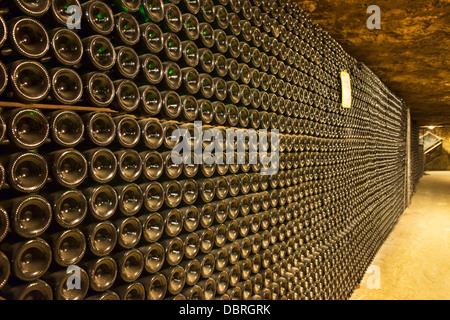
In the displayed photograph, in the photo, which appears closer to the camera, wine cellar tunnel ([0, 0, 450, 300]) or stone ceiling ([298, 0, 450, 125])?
wine cellar tunnel ([0, 0, 450, 300])

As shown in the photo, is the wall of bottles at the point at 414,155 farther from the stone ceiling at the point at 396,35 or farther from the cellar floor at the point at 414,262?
the stone ceiling at the point at 396,35

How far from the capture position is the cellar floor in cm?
416

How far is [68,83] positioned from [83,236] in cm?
54

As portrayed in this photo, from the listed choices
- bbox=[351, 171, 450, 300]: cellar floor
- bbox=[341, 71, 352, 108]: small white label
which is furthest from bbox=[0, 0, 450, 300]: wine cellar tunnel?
bbox=[351, 171, 450, 300]: cellar floor

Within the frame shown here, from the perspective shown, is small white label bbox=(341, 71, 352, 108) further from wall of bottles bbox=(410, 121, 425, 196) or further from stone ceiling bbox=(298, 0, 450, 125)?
wall of bottles bbox=(410, 121, 425, 196)

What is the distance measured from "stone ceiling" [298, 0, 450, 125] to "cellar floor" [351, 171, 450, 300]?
3.29 metres

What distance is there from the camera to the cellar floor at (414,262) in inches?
164

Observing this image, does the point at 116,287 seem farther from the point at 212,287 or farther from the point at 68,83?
the point at 68,83

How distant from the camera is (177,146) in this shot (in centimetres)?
154

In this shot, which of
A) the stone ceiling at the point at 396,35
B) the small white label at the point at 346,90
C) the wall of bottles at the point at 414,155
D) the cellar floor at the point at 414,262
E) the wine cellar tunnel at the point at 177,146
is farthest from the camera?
the wall of bottles at the point at 414,155

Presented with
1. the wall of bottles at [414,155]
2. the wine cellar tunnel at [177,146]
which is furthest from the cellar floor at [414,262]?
the wall of bottles at [414,155]

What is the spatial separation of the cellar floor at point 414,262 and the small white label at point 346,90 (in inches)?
96.9

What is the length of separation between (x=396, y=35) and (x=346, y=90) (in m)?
0.97

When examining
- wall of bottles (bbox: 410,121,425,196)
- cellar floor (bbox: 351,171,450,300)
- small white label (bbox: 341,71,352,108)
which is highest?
small white label (bbox: 341,71,352,108)
